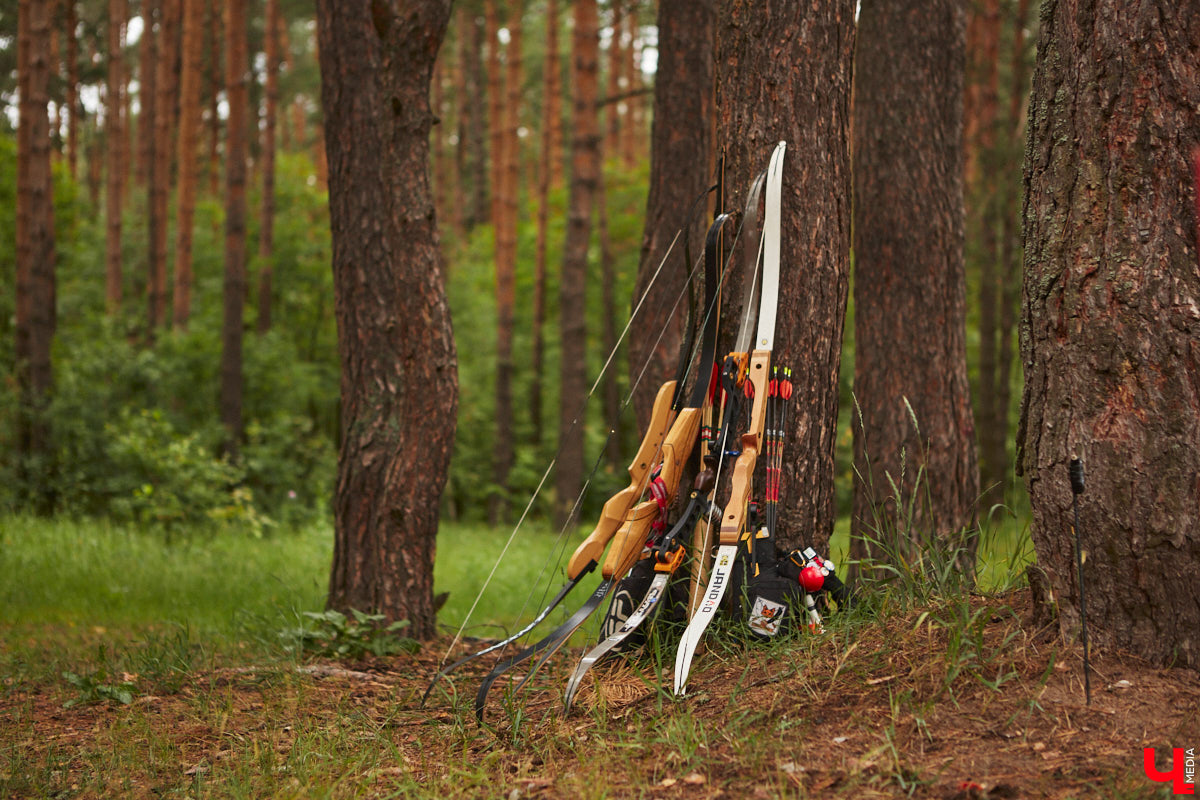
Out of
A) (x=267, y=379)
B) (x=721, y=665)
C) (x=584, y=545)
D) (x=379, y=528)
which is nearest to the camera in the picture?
(x=721, y=665)

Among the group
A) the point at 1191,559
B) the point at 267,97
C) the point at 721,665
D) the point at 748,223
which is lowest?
the point at 721,665

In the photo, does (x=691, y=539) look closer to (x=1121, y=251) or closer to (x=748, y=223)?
(x=748, y=223)

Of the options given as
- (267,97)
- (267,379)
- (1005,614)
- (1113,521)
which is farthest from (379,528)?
(267,97)

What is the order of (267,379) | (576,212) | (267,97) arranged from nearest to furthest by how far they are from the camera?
(576,212) < (267,379) < (267,97)

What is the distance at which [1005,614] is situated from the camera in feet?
10.3

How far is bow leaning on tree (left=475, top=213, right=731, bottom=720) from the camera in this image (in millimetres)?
3561

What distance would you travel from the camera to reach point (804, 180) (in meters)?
3.80

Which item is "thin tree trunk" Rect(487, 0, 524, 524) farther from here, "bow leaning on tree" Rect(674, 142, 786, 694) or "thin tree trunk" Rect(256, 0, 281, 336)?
"bow leaning on tree" Rect(674, 142, 786, 694)

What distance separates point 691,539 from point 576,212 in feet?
34.6

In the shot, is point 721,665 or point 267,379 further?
point 267,379

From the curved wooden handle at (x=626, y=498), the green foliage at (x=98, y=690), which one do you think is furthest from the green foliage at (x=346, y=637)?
the curved wooden handle at (x=626, y=498)

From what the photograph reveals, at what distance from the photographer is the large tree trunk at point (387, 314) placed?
5340 mm

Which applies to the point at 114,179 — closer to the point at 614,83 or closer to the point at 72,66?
the point at 72,66

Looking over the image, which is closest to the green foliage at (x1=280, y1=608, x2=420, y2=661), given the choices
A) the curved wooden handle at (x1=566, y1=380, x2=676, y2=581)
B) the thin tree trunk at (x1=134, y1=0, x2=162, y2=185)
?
the curved wooden handle at (x1=566, y1=380, x2=676, y2=581)
